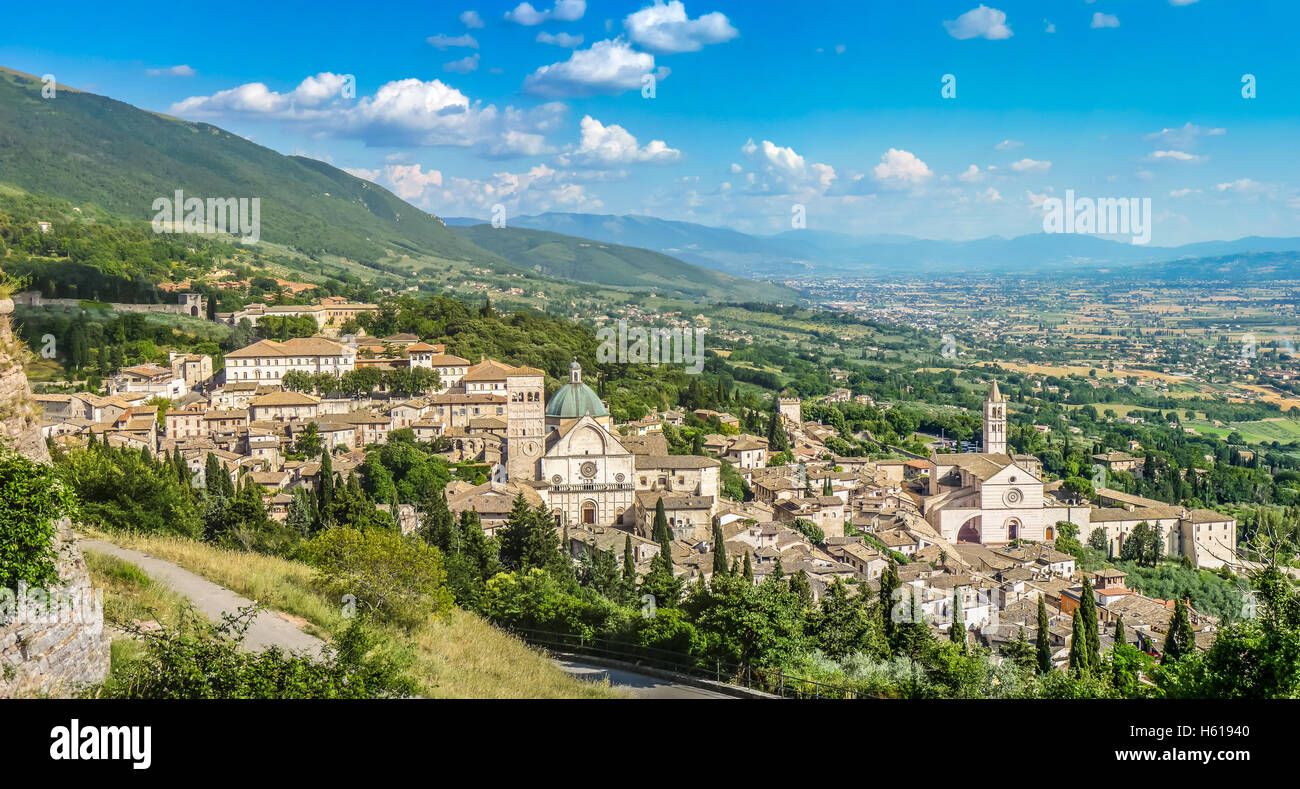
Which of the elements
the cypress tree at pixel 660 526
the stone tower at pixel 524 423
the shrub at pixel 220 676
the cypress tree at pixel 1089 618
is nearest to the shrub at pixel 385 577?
the shrub at pixel 220 676

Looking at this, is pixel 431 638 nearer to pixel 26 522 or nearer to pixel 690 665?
pixel 690 665

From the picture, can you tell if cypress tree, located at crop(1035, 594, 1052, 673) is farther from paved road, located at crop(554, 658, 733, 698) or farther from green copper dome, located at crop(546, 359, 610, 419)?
green copper dome, located at crop(546, 359, 610, 419)

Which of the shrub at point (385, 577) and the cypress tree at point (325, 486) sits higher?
the shrub at point (385, 577)

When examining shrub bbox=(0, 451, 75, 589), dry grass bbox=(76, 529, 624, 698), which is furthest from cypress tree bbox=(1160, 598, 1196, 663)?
shrub bbox=(0, 451, 75, 589)

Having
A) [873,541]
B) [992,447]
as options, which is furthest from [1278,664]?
[992,447]

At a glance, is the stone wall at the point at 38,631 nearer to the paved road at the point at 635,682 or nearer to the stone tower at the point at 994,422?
the paved road at the point at 635,682

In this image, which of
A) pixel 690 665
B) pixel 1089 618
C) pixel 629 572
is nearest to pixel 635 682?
pixel 690 665
